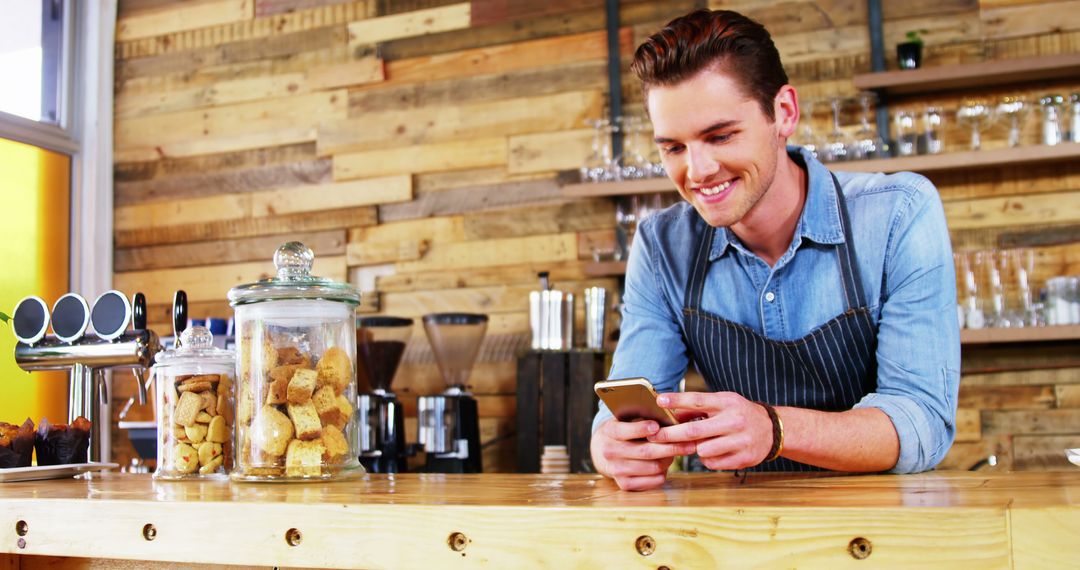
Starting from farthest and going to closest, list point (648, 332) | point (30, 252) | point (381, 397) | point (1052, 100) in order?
point (30, 252), point (381, 397), point (1052, 100), point (648, 332)

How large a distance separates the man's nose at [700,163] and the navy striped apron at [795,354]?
0.80 ft

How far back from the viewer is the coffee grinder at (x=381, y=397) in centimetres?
343

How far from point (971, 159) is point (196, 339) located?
2570 mm

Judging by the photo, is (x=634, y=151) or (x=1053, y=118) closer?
(x=1053, y=118)

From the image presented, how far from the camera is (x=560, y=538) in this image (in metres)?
1.03

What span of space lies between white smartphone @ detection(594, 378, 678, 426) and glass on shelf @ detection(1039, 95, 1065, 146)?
2524 mm

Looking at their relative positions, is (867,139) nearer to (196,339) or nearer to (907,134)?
(907,134)

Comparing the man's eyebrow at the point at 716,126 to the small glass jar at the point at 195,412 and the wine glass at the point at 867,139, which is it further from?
the wine glass at the point at 867,139

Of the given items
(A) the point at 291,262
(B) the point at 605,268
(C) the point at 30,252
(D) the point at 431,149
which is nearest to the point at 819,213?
(A) the point at 291,262

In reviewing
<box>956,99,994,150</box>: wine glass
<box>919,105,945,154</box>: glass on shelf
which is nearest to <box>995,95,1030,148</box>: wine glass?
<box>956,99,994,150</box>: wine glass

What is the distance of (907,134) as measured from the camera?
3.55 meters

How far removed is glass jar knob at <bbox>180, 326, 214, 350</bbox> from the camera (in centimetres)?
171

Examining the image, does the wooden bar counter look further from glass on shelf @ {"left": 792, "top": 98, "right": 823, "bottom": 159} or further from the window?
the window

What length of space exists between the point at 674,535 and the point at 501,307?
3.15 metres
